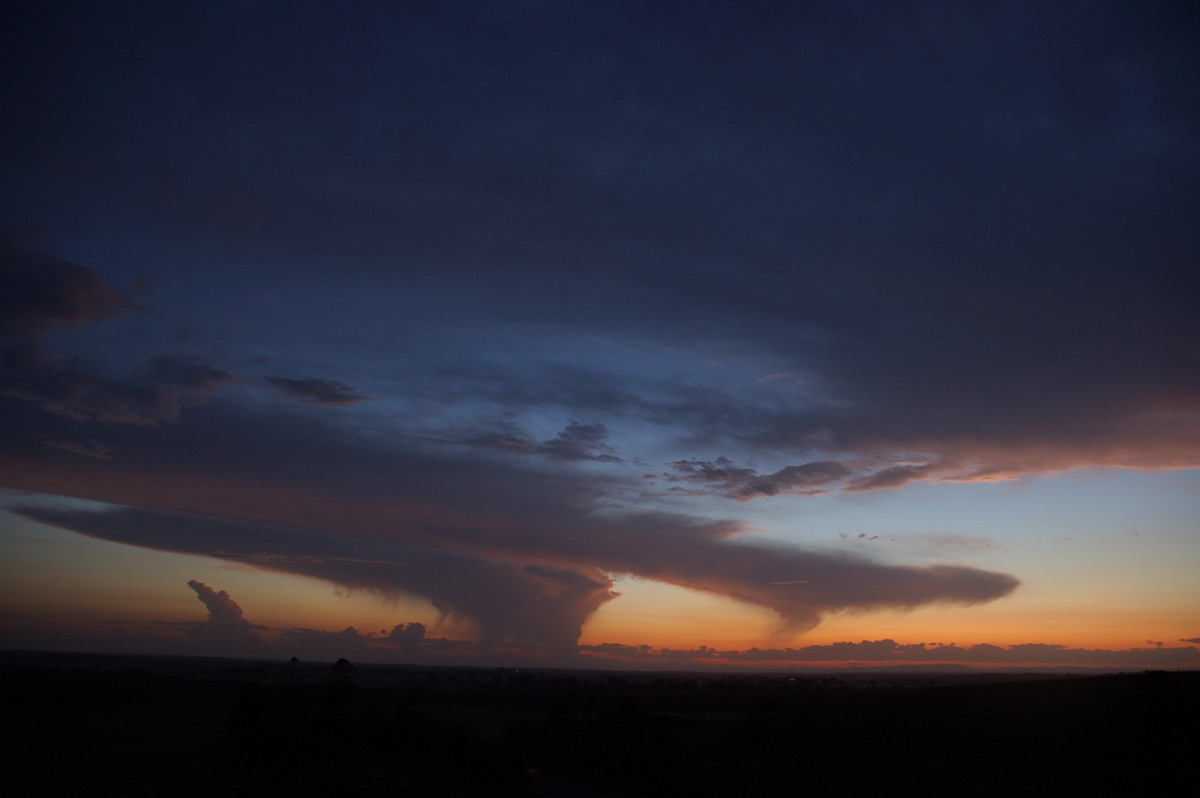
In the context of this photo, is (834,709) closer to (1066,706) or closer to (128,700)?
(1066,706)

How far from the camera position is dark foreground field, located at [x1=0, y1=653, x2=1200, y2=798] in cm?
5841

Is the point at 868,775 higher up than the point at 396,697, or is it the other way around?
the point at 868,775

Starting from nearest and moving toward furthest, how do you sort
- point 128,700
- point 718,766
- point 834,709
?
point 718,766, point 834,709, point 128,700

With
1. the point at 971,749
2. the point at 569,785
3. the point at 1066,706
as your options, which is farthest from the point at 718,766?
the point at 1066,706

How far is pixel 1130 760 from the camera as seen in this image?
204 feet

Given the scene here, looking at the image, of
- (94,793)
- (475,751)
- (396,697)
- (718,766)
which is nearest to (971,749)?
(718,766)

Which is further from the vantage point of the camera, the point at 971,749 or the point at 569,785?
the point at 569,785

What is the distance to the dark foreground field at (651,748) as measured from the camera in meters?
58.4

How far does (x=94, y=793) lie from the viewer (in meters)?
52.9

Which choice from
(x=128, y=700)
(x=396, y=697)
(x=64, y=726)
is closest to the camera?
(x=64, y=726)

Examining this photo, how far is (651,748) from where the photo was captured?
79562 millimetres

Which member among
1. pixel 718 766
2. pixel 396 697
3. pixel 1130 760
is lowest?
pixel 396 697

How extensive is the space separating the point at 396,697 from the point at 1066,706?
153 meters

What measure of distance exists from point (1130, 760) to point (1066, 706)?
23.9 meters
